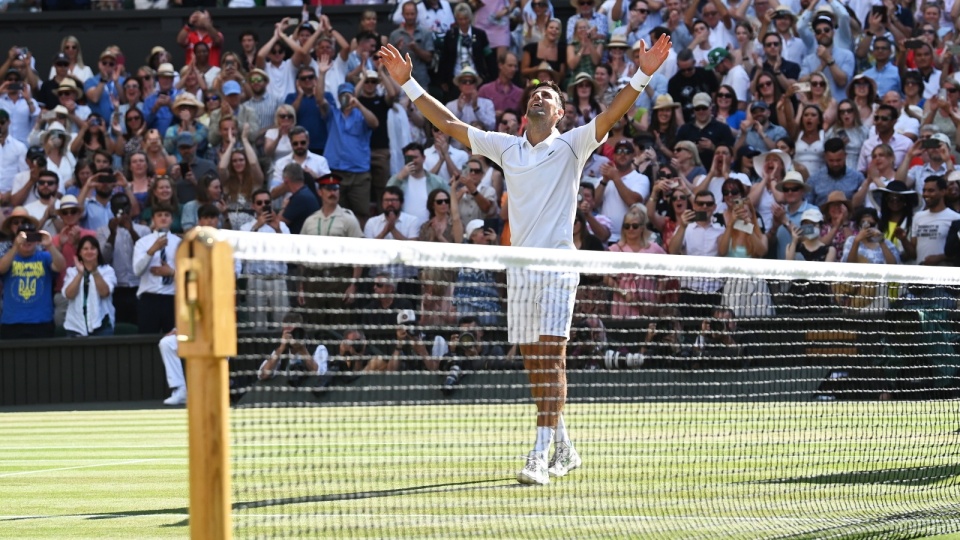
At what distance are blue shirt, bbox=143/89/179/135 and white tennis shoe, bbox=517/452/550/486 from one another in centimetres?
1550

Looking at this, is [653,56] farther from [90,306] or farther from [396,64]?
[90,306]

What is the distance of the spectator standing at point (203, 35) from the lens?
2448cm

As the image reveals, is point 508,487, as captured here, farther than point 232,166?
No

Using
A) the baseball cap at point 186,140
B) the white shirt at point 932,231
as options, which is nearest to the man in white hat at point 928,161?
the white shirt at point 932,231

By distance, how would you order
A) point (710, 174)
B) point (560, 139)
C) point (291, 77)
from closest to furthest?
1. point (560, 139)
2. point (710, 174)
3. point (291, 77)

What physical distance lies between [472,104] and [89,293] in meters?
5.92

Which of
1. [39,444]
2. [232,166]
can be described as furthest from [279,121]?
[39,444]

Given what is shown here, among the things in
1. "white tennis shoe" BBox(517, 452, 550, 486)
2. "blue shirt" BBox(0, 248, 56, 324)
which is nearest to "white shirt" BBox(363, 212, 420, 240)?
"blue shirt" BBox(0, 248, 56, 324)

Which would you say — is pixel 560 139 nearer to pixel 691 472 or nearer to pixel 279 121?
pixel 691 472

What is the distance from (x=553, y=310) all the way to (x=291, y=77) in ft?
49.4

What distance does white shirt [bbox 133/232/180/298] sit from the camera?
20.3 meters

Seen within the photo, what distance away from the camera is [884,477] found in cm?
941

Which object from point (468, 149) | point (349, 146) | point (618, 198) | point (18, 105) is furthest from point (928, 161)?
point (18, 105)

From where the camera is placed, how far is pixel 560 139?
9508 mm
